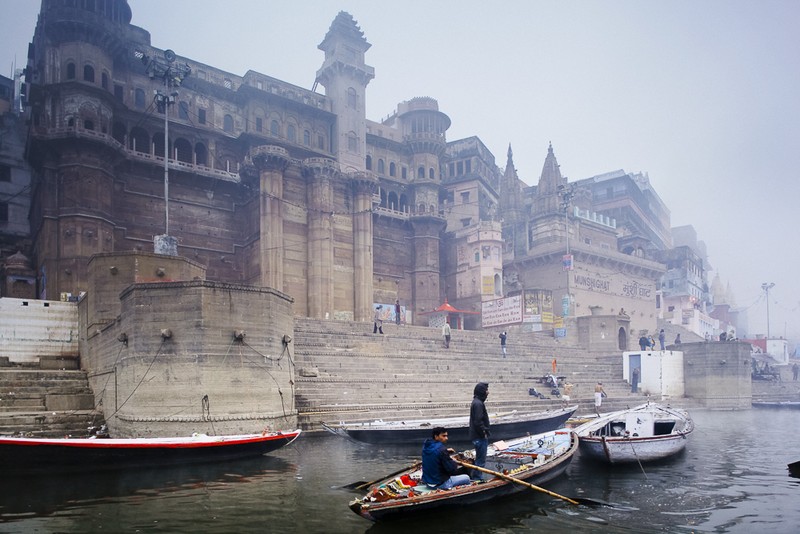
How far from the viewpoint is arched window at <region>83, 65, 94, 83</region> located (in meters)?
34.3

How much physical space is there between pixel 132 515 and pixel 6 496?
3.37 meters

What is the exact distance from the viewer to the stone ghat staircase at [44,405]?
56.6ft

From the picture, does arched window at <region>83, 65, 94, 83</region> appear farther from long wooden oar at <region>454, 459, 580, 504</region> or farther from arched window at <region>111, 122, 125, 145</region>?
long wooden oar at <region>454, 459, 580, 504</region>

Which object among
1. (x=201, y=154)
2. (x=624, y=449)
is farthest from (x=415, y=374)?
(x=201, y=154)

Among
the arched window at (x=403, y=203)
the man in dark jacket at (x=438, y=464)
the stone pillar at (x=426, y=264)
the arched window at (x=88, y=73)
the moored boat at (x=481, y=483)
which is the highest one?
the arched window at (x=88, y=73)

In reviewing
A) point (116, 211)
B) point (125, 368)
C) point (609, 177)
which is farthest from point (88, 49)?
point (609, 177)

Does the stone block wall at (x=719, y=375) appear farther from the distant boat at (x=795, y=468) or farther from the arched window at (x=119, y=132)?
the arched window at (x=119, y=132)

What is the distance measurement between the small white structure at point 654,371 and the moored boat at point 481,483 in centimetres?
2410

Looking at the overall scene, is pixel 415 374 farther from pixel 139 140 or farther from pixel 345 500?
pixel 139 140

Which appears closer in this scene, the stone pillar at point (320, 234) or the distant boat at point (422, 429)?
the distant boat at point (422, 429)

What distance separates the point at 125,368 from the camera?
18.1 metres

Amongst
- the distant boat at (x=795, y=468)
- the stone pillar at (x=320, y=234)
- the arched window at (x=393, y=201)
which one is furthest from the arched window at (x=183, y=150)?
the distant boat at (x=795, y=468)

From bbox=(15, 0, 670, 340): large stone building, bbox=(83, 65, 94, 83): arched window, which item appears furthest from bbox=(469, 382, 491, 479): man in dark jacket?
bbox=(83, 65, 94, 83): arched window

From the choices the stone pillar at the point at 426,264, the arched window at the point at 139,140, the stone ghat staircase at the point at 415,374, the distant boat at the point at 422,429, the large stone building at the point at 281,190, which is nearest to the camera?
the distant boat at the point at 422,429
